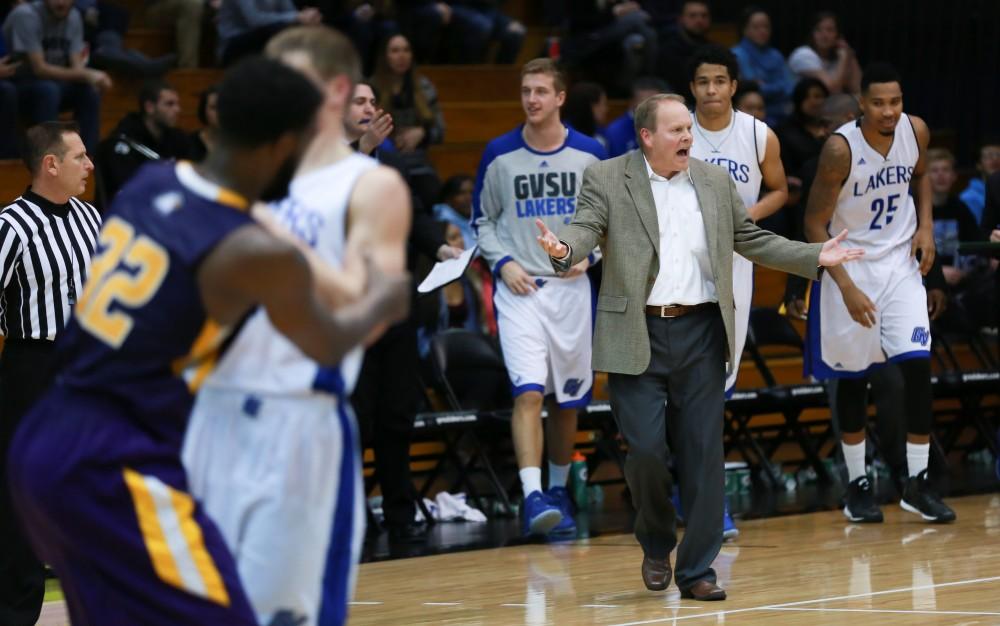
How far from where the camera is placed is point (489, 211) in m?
8.57

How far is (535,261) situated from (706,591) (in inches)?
100

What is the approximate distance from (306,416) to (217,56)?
31.2 feet

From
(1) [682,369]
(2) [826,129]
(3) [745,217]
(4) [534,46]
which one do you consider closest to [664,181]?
(3) [745,217]

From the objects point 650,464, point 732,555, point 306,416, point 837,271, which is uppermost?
point 306,416

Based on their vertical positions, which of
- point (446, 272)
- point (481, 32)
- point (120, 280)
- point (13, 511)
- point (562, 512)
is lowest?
point (562, 512)

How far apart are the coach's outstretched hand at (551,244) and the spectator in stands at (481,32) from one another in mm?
7409

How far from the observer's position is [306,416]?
340 cm

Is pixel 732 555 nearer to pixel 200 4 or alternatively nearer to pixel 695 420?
pixel 695 420

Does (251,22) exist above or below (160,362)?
above

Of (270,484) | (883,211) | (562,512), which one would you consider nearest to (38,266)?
(270,484)

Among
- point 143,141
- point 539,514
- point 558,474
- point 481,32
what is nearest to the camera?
point 539,514

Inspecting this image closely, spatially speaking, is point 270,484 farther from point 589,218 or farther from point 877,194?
point 877,194

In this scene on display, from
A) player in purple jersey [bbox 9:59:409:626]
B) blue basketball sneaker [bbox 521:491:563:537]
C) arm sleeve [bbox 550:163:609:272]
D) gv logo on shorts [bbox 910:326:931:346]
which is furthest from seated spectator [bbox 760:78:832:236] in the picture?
player in purple jersey [bbox 9:59:409:626]

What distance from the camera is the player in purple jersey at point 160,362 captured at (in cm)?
317
